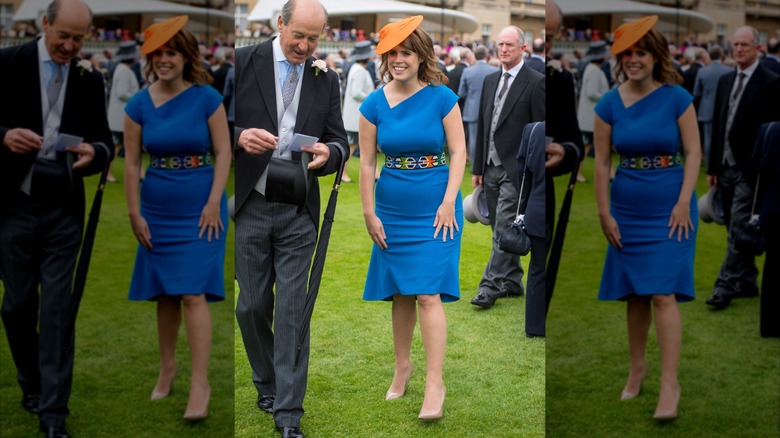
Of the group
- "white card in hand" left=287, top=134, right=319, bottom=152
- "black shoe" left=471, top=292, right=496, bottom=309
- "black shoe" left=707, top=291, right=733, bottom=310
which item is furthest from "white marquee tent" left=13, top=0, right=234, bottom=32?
"black shoe" left=707, top=291, right=733, bottom=310

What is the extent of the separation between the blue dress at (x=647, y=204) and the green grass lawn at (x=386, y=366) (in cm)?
57

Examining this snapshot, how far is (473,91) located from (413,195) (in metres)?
0.37

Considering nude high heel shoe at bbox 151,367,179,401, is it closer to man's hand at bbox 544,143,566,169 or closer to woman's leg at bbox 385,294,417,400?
woman's leg at bbox 385,294,417,400

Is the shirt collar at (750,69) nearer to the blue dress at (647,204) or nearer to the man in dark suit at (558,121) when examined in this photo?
the blue dress at (647,204)

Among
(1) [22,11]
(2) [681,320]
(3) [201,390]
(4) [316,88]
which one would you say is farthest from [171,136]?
(2) [681,320]

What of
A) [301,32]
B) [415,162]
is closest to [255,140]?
[301,32]

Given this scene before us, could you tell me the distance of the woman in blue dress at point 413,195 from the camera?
2.80 m

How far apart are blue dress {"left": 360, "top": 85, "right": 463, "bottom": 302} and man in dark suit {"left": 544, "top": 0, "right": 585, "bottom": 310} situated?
39 centimetres

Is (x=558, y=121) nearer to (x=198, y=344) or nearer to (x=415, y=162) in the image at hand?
(x=415, y=162)

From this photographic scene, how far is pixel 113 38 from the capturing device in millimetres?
2916


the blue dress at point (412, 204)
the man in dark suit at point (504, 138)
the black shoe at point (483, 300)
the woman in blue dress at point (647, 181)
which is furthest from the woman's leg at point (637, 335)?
the blue dress at point (412, 204)

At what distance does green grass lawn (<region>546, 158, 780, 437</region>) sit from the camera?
8.24 ft

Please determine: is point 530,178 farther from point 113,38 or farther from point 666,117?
point 113,38

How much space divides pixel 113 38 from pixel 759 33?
6.18 feet
